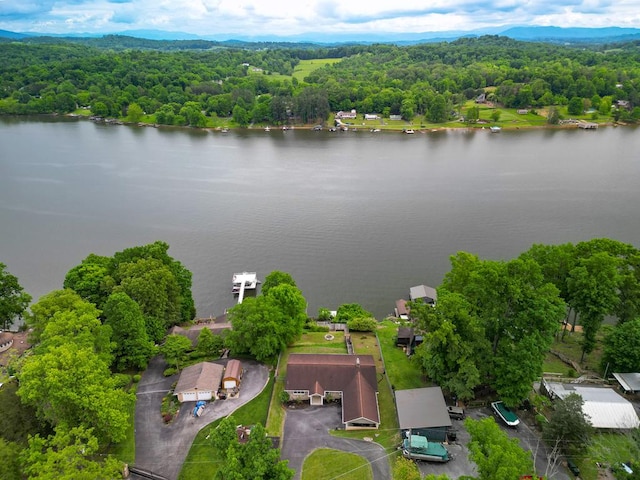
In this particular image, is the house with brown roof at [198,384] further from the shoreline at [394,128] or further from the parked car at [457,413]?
the shoreline at [394,128]

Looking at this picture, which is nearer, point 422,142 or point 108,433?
point 108,433

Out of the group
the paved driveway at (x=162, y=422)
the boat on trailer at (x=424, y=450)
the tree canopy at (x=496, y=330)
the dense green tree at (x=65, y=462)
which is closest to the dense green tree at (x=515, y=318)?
the tree canopy at (x=496, y=330)

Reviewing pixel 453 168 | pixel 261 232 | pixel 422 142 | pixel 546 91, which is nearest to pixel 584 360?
pixel 261 232

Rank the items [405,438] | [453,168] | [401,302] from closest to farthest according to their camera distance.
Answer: [405,438]
[401,302]
[453,168]

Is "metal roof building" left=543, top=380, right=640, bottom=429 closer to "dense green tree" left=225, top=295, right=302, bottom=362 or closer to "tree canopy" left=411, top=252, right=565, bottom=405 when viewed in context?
"tree canopy" left=411, top=252, right=565, bottom=405

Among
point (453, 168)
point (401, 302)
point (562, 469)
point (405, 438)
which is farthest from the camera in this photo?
point (453, 168)

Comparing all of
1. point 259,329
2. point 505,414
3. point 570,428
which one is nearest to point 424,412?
point 505,414

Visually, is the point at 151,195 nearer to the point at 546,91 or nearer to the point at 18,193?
the point at 18,193
